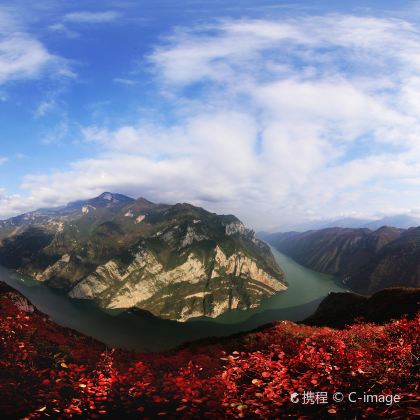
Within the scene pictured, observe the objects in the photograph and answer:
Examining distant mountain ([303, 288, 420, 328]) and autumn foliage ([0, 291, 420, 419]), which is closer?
autumn foliage ([0, 291, 420, 419])

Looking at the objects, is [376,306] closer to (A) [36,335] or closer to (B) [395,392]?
(B) [395,392]

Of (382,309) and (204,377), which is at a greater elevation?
(204,377)

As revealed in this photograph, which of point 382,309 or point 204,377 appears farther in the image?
point 382,309

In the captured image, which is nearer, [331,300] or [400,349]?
[400,349]

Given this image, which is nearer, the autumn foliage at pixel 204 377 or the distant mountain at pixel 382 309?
the autumn foliage at pixel 204 377

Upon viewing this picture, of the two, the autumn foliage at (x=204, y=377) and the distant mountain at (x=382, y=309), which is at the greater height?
the autumn foliage at (x=204, y=377)

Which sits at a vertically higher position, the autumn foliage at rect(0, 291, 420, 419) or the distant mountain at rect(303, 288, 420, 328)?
the autumn foliage at rect(0, 291, 420, 419)

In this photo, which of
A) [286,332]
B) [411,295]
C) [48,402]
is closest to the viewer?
[48,402]

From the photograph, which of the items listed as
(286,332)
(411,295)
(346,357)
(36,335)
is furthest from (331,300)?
(36,335)
